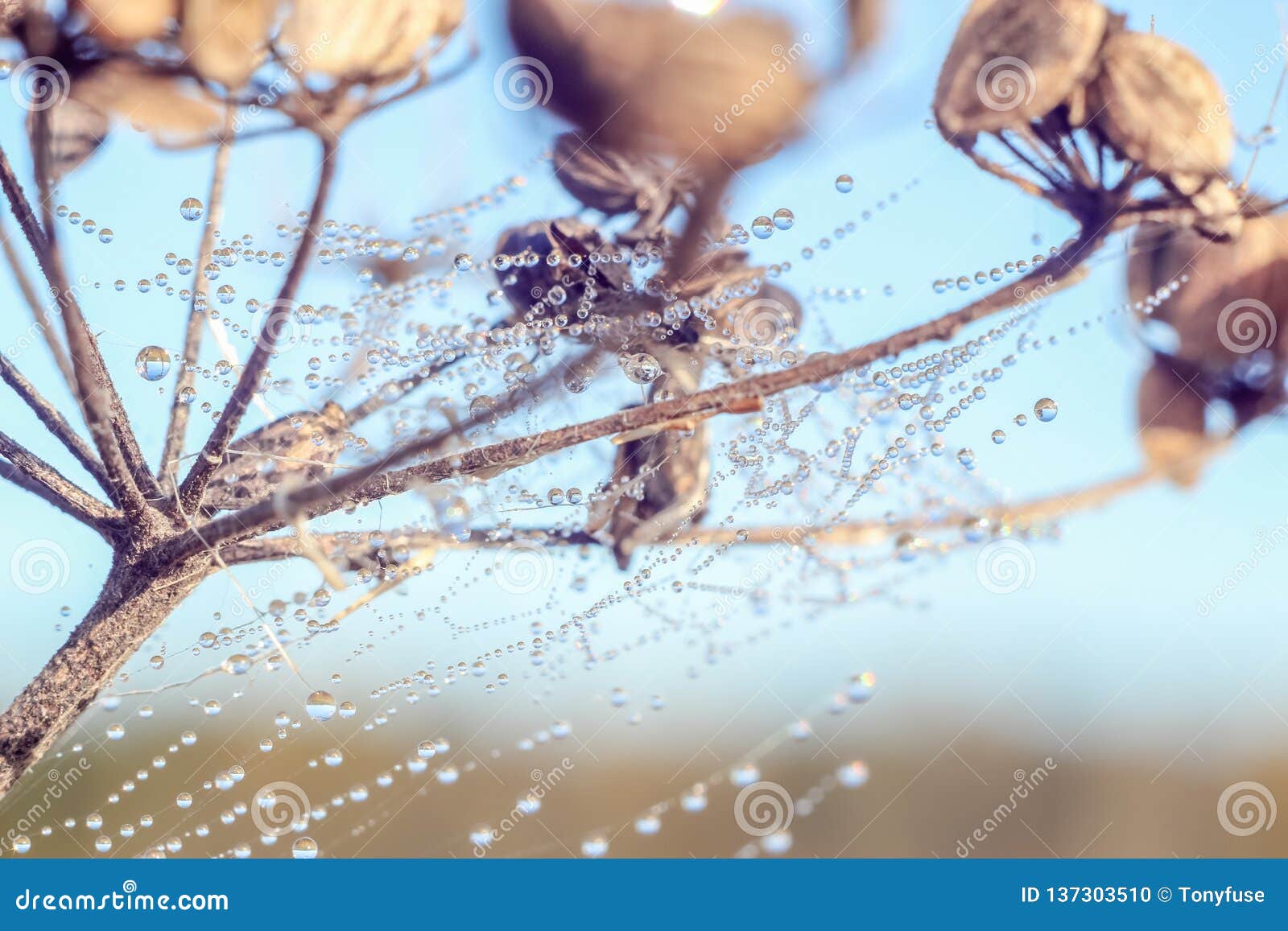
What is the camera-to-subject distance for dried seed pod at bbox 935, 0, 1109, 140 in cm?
22

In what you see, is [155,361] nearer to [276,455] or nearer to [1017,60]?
[276,455]

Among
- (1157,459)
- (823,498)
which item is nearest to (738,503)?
(823,498)

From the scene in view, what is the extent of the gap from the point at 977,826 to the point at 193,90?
0.44 m

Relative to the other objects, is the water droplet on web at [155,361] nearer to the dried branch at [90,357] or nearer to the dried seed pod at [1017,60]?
the dried branch at [90,357]

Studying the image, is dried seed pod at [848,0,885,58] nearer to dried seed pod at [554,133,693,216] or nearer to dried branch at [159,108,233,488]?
dried seed pod at [554,133,693,216]

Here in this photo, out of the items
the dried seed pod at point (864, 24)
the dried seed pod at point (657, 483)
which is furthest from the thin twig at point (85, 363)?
the dried seed pod at point (864, 24)

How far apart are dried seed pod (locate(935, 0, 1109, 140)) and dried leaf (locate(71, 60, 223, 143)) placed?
25cm

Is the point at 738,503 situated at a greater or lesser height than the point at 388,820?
greater

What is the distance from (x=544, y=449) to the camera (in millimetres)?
212

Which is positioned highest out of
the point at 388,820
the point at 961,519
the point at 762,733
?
the point at 961,519

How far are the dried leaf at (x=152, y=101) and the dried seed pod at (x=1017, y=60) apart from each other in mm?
248

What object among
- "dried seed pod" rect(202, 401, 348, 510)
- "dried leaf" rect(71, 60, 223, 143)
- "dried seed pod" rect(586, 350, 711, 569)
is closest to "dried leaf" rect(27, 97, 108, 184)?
"dried leaf" rect(71, 60, 223, 143)

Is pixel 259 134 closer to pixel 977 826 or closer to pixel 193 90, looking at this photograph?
pixel 193 90

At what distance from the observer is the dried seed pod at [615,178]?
239mm
